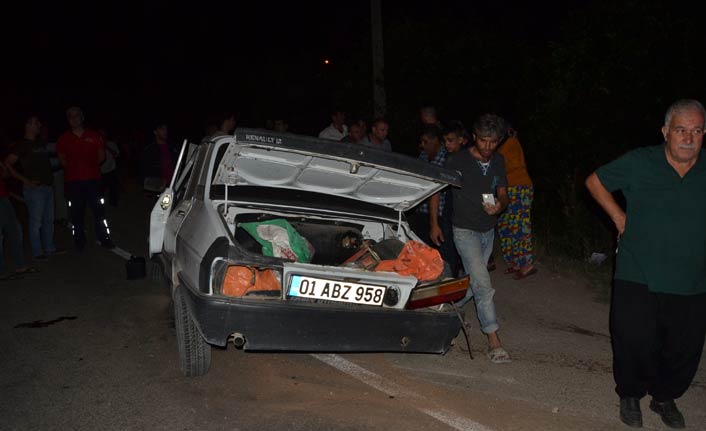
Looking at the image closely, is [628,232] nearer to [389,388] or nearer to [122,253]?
[389,388]

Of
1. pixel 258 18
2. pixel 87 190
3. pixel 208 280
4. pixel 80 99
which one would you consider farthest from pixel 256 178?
pixel 80 99

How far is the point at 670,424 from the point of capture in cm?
444

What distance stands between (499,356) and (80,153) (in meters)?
6.96

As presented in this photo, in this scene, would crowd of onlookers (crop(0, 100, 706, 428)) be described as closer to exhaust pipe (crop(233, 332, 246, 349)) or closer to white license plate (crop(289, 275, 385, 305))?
white license plate (crop(289, 275, 385, 305))

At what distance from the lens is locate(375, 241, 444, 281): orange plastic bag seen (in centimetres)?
509

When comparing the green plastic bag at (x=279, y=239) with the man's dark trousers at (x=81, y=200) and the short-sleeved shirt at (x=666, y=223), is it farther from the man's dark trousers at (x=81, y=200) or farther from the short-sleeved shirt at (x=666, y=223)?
the man's dark trousers at (x=81, y=200)

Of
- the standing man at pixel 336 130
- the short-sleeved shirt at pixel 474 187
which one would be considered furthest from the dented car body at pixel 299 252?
the standing man at pixel 336 130

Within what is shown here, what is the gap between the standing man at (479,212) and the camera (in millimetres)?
5680

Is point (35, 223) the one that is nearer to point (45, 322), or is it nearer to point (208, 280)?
point (45, 322)

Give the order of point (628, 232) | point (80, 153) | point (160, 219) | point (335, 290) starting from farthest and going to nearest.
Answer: point (80, 153) < point (160, 219) < point (335, 290) < point (628, 232)

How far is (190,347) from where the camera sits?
5156 mm

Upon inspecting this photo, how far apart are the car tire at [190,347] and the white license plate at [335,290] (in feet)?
3.07

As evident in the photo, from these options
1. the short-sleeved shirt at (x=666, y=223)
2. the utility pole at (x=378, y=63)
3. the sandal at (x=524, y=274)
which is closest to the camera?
the short-sleeved shirt at (x=666, y=223)

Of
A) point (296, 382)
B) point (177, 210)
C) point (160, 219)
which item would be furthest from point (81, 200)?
point (296, 382)
